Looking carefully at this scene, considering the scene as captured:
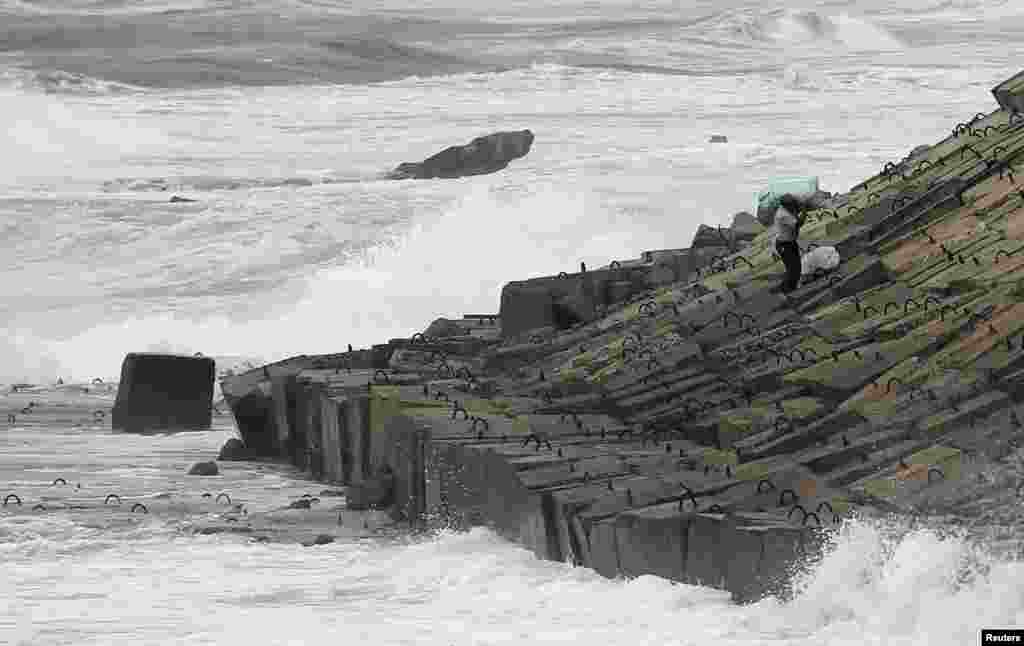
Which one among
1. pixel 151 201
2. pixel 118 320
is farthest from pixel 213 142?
pixel 118 320

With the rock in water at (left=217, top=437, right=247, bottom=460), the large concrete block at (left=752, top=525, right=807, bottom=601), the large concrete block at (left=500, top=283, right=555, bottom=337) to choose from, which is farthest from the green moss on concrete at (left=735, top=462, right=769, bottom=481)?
the rock in water at (left=217, top=437, right=247, bottom=460)

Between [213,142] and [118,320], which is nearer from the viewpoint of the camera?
[118,320]

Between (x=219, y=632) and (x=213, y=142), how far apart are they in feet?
150

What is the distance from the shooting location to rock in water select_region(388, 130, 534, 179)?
51469 mm

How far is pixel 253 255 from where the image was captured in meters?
42.0

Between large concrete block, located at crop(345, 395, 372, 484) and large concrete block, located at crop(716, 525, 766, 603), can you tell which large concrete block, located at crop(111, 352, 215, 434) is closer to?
large concrete block, located at crop(345, 395, 372, 484)

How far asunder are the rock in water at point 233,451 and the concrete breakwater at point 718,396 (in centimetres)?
18

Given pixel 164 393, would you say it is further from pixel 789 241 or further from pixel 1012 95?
pixel 1012 95

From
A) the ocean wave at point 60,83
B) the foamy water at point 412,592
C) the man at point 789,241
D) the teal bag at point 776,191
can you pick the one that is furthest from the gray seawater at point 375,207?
the teal bag at point 776,191

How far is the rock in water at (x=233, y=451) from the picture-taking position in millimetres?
22862

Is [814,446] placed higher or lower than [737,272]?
lower

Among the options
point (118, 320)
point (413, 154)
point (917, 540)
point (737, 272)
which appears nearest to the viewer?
point (917, 540)

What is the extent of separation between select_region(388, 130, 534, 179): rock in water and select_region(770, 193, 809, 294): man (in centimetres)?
3231

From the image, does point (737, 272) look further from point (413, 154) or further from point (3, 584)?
point (413, 154)
